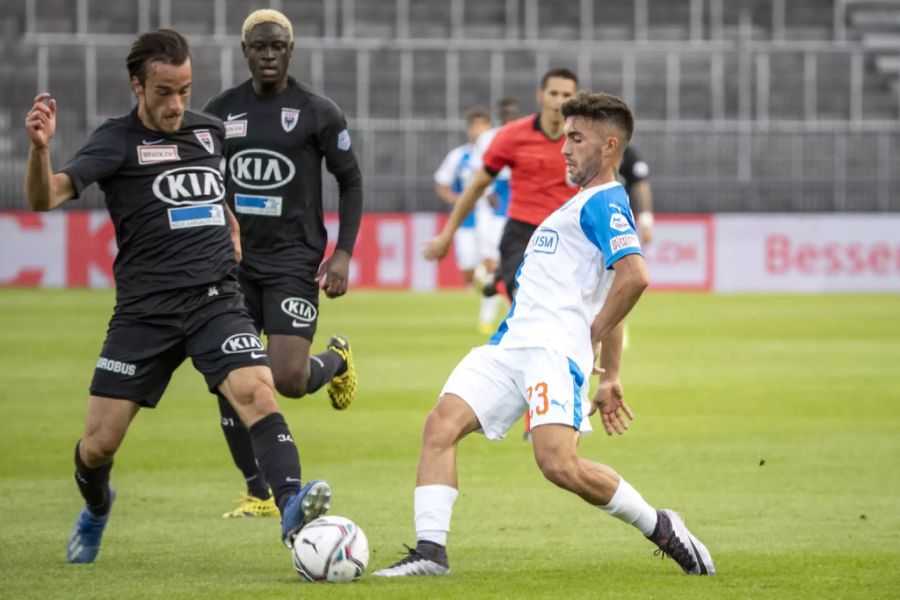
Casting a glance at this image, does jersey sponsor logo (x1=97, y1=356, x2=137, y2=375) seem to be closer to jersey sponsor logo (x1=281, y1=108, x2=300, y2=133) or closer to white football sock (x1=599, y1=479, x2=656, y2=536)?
white football sock (x1=599, y1=479, x2=656, y2=536)

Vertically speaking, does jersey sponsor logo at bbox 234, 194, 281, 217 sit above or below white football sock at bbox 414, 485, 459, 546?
above

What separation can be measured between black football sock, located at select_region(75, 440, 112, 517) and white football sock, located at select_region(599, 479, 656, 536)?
2257mm

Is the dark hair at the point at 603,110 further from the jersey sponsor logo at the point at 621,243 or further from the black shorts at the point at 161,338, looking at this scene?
the black shorts at the point at 161,338

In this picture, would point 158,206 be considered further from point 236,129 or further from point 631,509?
point 631,509

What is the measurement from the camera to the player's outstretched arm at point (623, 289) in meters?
6.54

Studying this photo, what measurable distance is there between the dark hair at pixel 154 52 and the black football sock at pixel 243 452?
7.93 ft

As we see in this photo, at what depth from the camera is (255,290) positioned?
927cm

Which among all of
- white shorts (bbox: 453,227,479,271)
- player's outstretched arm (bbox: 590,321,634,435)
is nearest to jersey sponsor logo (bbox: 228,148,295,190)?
player's outstretched arm (bbox: 590,321,634,435)

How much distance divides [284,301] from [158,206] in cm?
Answer: 205

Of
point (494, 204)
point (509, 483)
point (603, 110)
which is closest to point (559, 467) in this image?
point (603, 110)

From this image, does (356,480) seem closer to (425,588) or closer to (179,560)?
(179,560)

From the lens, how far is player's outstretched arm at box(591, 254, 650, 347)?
21.5ft

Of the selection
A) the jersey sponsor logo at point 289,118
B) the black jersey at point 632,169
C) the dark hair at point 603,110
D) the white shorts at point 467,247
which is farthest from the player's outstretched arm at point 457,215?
the white shorts at point 467,247

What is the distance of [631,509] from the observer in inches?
265
